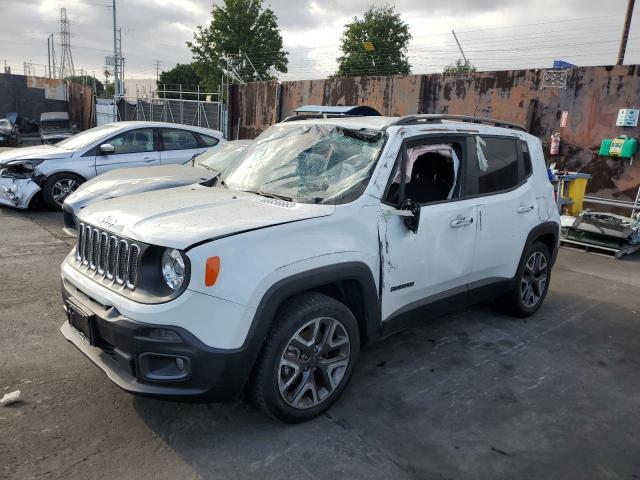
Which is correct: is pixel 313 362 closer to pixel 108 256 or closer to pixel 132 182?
pixel 108 256

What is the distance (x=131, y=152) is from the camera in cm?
888

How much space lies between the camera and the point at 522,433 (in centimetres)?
301

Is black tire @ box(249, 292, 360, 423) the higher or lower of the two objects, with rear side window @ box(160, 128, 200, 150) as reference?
lower

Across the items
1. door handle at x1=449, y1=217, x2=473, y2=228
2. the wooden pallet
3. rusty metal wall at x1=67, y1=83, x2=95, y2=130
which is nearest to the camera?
door handle at x1=449, y1=217, x2=473, y2=228

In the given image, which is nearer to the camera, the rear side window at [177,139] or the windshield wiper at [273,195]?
the windshield wiper at [273,195]

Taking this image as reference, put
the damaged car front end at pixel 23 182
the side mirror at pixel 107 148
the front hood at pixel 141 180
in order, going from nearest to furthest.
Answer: the front hood at pixel 141 180, the damaged car front end at pixel 23 182, the side mirror at pixel 107 148

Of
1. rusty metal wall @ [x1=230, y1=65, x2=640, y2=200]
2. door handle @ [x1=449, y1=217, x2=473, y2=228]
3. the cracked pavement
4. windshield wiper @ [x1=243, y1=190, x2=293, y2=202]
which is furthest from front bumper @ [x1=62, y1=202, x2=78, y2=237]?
rusty metal wall @ [x1=230, y1=65, x2=640, y2=200]

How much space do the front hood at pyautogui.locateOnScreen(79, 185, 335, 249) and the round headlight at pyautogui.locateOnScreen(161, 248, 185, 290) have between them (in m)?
0.07

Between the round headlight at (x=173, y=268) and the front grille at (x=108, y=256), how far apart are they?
146mm

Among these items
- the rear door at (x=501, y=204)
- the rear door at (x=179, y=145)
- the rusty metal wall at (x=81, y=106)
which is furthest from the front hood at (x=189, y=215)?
the rusty metal wall at (x=81, y=106)

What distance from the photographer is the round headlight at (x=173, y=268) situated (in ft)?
8.46

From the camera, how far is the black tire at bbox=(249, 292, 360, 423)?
276 cm

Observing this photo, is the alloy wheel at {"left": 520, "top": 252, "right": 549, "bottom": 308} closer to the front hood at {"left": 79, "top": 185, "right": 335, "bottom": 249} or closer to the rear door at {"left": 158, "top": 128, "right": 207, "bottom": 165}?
the front hood at {"left": 79, "top": 185, "right": 335, "bottom": 249}

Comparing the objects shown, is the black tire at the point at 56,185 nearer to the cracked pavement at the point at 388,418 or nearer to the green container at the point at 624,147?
the cracked pavement at the point at 388,418
